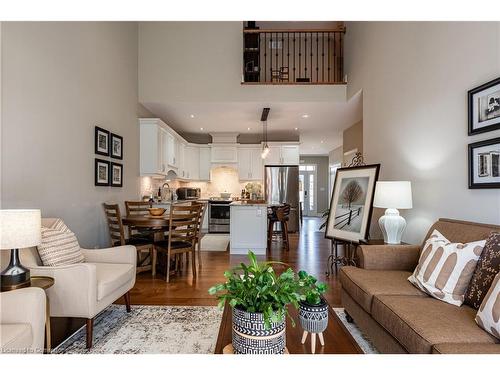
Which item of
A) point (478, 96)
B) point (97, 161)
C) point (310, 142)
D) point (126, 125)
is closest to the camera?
point (478, 96)

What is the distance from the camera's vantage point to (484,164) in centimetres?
204

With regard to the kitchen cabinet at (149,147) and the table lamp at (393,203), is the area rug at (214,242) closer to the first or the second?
the kitchen cabinet at (149,147)

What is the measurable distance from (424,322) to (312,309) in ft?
2.09

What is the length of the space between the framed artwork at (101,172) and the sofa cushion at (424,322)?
3600 millimetres

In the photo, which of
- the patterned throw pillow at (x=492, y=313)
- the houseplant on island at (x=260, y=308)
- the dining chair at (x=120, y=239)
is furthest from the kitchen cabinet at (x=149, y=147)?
the patterned throw pillow at (x=492, y=313)

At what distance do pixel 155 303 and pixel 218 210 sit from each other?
14.3 ft

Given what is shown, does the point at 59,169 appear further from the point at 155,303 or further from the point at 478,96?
the point at 478,96

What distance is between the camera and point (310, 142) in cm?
891

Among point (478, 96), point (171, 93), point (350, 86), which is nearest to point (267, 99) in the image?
point (350, 86)

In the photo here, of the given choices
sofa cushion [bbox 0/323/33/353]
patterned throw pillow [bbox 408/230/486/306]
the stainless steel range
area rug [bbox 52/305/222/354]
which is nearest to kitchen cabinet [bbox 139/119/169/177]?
the stainless steel range

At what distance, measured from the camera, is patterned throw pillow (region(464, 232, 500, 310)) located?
4.96ft

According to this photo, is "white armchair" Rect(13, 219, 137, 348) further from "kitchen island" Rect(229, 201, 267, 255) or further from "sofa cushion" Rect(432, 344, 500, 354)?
"kitchen island" Rect(229, 201, 267, 255)

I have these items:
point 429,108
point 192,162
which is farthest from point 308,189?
point 429,108
